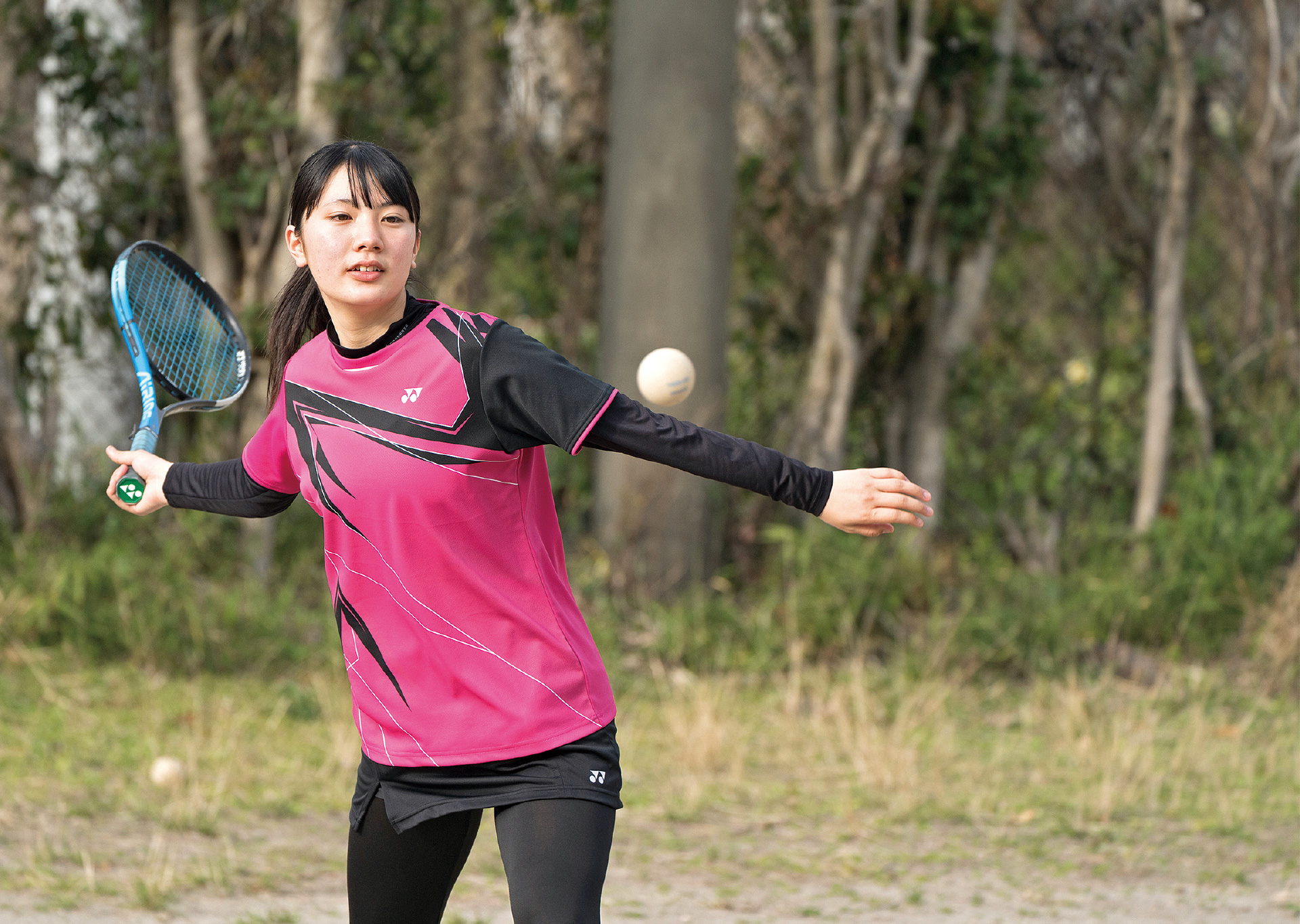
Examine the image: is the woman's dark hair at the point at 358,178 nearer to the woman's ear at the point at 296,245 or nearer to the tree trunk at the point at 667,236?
the woman's ear at the point at 296,245

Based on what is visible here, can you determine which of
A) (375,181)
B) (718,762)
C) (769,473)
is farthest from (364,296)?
(718,762)

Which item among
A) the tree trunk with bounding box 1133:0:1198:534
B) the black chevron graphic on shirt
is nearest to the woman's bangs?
the black chevron graphic on shirt

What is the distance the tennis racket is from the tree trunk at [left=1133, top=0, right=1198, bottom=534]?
5.51 metres

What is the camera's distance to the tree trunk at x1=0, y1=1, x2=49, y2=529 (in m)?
6.92

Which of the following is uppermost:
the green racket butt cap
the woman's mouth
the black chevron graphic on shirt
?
the woman's mouth

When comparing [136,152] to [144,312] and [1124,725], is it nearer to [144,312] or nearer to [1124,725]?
[144,312]

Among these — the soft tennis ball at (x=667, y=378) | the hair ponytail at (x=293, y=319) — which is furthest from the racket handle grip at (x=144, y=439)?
the soft tennis ball at (x=667, y=378)

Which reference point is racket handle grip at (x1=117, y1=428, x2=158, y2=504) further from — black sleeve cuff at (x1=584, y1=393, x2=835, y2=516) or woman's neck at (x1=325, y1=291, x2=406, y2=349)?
black sleeve cuff at (x1=584, y1=393, x2=835, y2=516)

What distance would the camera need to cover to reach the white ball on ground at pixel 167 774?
4.84 meters

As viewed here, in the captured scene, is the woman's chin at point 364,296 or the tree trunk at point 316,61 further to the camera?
the tree trunk at point 316,61

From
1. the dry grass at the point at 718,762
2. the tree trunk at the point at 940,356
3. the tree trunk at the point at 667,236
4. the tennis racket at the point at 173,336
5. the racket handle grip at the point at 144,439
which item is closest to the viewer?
the racket handle grip at the point at 144,439

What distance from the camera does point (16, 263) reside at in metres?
7.04

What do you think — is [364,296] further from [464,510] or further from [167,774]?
[167,774]

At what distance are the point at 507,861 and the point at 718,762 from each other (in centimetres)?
308
